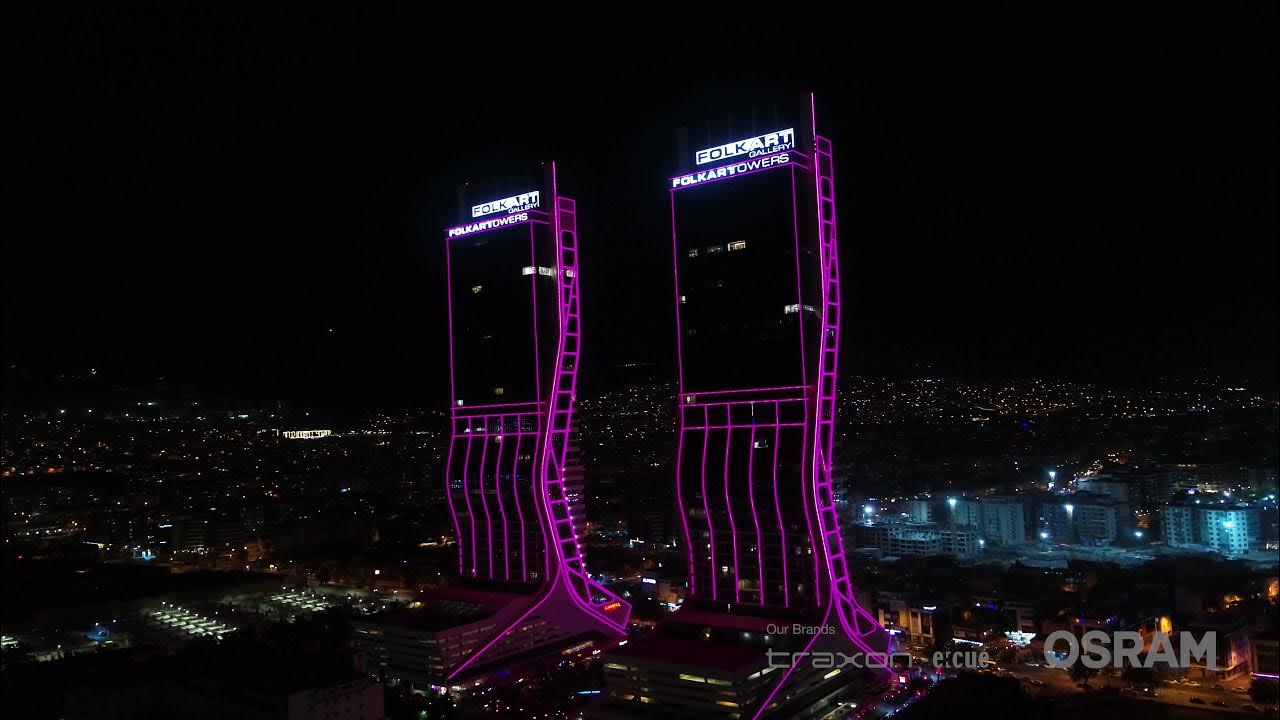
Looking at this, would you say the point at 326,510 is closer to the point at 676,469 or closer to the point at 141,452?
the point at 141,452

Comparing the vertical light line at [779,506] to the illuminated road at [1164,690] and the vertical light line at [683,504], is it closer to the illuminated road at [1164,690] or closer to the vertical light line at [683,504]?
the vertical light line at [683,504]

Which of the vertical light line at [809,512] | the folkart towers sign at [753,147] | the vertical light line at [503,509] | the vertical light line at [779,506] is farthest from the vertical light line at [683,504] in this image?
the vertical light line at [503,509]

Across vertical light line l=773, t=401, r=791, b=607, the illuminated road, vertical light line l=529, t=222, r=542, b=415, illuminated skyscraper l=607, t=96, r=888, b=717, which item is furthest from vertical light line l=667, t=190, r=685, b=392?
the illuminated road

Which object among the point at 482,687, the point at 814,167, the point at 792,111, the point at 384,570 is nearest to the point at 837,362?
the point at 814,167

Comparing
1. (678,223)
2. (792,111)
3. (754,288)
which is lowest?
(754,288)

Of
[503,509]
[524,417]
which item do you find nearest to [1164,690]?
[503,509]

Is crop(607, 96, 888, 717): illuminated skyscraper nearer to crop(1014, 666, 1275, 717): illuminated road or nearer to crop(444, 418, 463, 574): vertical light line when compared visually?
crop(1014, 666, 1275, 717): illuminated road

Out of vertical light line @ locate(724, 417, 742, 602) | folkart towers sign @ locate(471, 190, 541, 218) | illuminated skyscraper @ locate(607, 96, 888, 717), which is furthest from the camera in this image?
folkart towers sign @ locate(471, 190, 541, 218)
